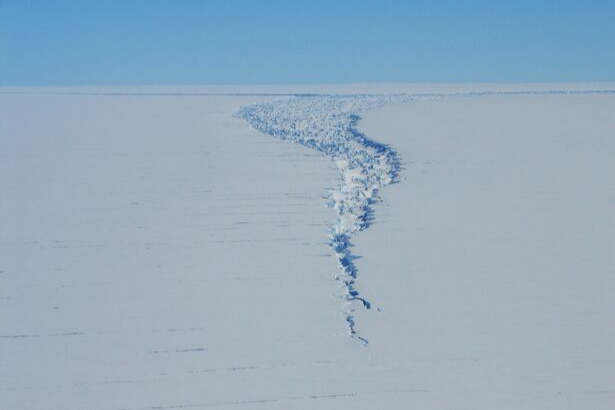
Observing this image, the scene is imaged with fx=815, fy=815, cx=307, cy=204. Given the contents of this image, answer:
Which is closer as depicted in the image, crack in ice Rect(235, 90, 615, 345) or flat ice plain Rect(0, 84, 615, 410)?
flat ice plain Rect(0, 84, 615, 410)

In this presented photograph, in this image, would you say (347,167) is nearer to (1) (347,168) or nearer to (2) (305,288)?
(1) (347,168)

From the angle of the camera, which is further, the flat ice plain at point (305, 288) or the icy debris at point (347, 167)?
the icy debris at point (347, 167)

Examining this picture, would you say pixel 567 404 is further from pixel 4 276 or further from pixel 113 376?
pixel 4 276

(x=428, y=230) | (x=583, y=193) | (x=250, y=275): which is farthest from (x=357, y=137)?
(x=250, y=275)

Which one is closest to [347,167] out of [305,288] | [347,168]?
[347,168]
